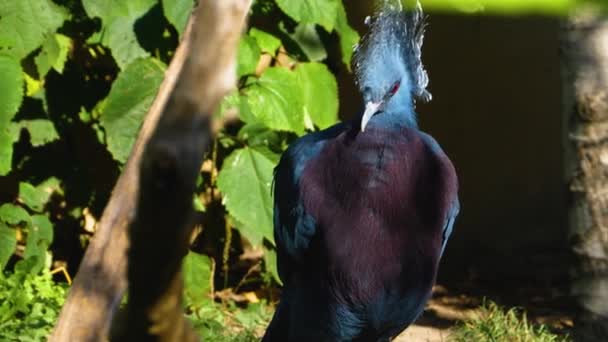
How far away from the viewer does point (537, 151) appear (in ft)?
20.8

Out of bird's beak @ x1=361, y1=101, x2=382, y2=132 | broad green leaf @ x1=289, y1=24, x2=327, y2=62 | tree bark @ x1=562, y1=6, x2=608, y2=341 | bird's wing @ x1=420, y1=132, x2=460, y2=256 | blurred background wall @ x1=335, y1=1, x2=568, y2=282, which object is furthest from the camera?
blurred background wall @ x1=335, y1=1, x2=568, y2=282

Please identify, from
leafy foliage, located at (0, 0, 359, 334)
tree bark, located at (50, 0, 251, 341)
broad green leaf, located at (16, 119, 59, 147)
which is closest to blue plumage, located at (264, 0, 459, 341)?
leafy foliage, located at (0, 0, 359, 334)

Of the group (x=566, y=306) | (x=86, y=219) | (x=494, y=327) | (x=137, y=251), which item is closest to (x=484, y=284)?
(x=566, y=306)

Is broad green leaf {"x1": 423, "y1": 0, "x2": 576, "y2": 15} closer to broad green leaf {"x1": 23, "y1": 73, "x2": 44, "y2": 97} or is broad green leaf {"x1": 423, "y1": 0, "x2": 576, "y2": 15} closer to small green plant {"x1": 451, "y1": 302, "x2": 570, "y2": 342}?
small green plant {"x1": 451, "y1": 302, "x2": 570, "y2": 342}

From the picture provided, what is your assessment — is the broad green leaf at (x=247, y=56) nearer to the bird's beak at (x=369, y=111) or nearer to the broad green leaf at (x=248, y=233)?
the broad green leaf at (x=248, y=233)

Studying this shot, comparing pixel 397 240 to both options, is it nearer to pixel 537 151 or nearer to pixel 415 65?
pixel 415 65

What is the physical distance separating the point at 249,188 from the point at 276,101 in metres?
0.35

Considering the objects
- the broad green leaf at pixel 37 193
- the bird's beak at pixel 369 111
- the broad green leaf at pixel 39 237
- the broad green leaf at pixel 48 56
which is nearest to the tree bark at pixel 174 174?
the bird's beak at pixel 369 111

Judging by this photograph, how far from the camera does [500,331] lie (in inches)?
173

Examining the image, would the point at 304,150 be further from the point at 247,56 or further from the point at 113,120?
the point at 113,120

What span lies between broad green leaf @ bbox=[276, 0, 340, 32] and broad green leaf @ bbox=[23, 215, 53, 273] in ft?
4.20

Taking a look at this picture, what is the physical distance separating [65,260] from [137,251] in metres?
4.00

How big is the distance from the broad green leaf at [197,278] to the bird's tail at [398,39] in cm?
142

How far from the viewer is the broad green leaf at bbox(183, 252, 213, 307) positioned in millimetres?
4625
